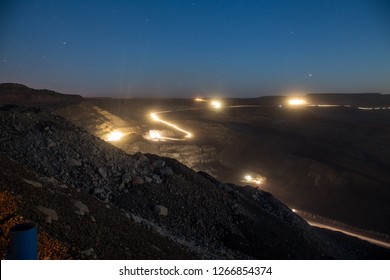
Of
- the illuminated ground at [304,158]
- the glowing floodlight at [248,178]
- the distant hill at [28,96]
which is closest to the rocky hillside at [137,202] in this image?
the illuminated ground at [304,158]

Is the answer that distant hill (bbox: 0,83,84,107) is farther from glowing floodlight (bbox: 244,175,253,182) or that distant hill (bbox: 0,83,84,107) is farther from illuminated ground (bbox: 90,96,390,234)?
glowing floodlight (bbox: 244,175,253,182)

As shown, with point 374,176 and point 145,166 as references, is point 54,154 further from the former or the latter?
point 374,176

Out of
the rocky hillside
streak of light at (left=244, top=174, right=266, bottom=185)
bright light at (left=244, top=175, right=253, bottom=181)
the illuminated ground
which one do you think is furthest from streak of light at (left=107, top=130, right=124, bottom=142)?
the rocky hillside

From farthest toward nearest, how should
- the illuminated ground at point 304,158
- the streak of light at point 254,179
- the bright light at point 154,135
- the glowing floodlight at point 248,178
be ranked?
the bright light at point 154,135 < the glowing floodlight at point 248,178 < the streak of light at point 254,179 < the illuminated ground at point 304,158

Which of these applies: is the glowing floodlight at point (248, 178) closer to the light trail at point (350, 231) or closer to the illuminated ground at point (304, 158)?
the illuminated ground at point (304, 158)

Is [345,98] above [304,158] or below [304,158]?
above

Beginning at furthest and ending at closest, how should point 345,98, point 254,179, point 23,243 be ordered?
point 345,98
point 254,179
point 23,243

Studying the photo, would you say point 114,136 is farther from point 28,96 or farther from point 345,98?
point 345,98

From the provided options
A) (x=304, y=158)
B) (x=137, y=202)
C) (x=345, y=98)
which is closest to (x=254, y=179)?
(x=304, y=158)
